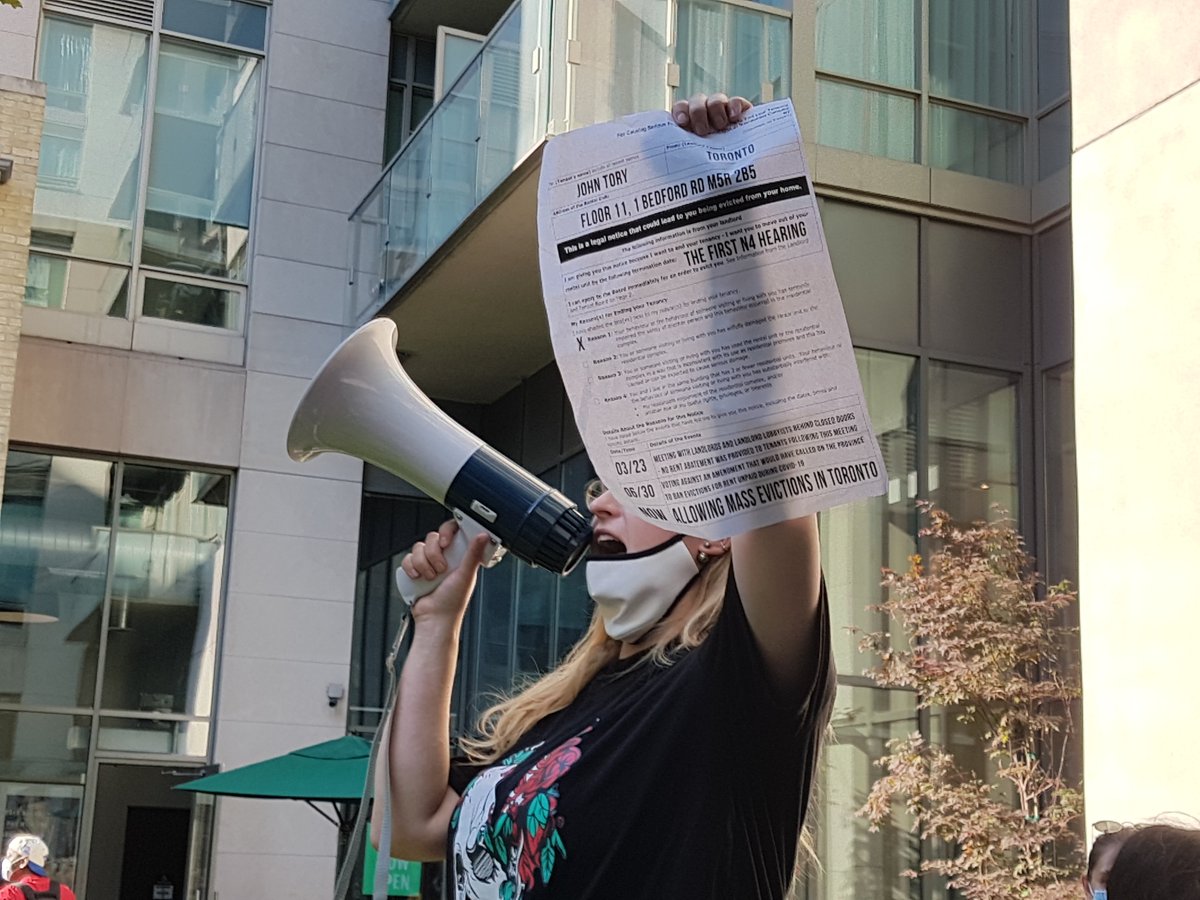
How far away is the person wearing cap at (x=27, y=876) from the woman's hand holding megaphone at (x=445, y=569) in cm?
645

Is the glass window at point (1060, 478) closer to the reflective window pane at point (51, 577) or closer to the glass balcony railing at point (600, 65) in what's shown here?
the glass balcony railing at point (600, 65)

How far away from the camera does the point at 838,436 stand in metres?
1.50

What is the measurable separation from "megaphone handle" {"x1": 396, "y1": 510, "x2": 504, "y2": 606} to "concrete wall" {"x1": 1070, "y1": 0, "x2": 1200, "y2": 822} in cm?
522

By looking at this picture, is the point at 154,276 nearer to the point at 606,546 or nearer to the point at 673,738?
the point at 606,546

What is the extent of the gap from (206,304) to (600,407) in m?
15.2

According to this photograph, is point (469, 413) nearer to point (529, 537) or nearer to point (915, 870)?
point (915, 870)

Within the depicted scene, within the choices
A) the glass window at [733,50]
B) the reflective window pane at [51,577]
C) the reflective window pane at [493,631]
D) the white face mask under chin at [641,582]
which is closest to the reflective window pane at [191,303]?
the reflective window pane at [51,577]

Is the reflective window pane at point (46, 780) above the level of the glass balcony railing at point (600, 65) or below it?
below

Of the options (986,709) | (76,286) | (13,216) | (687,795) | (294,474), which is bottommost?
(687,795)

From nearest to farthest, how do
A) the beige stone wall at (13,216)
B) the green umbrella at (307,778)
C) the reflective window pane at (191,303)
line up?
the green umbrella at (307,778) < the beige stone wall at (13,216) < the reflective window pane at (191,303)

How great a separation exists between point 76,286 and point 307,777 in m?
7.03

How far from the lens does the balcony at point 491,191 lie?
1084cm

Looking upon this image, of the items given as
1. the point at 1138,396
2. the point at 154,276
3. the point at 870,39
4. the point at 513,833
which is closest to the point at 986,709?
the point at 1138,396

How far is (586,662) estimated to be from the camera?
2.48 meters
